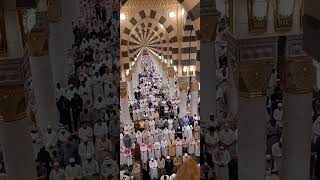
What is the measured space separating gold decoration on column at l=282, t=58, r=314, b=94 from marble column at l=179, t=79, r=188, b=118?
8.08 m

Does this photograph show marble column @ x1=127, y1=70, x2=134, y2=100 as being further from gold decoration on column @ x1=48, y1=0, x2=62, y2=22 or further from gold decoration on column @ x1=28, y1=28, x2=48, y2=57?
gold decoration on column @ x1=28, y1=28, x2=48, y2=57

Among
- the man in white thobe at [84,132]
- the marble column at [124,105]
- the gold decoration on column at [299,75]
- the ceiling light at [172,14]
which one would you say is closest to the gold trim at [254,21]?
the gold decoration on column at [299,75]

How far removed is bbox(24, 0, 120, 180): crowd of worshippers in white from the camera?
20.3ft

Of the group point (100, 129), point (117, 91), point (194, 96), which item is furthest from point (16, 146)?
point (194, 96)

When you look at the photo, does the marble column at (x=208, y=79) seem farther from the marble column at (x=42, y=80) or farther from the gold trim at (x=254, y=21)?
the marble column at (x=42, y=80)

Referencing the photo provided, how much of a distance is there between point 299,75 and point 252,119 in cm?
71

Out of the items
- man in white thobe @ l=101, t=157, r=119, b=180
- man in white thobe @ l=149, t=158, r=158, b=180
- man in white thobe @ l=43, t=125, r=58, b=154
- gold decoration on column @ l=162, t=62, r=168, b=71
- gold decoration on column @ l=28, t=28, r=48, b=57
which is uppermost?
gold decoration on column @ l=28, t=28, r=48, b=57

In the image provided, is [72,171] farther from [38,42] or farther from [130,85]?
[130,85]

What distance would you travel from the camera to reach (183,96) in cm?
1363

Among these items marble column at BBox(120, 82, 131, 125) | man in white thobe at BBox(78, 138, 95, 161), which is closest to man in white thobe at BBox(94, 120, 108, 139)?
man in white thobe at BBox(78, 138, 95, 161)

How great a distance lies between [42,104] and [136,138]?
229 inches

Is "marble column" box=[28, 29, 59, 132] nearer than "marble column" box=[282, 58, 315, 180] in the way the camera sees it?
No

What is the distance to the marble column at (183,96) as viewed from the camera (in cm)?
1338

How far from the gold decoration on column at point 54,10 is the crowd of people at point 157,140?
4.00 m
